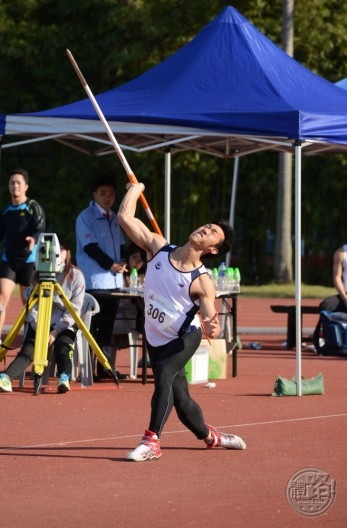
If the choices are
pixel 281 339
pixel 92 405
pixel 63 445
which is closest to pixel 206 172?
pixel 281 339

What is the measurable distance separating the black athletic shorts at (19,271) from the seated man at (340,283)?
3993 millimetres

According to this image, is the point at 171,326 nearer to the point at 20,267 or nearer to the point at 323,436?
the point at 323,436

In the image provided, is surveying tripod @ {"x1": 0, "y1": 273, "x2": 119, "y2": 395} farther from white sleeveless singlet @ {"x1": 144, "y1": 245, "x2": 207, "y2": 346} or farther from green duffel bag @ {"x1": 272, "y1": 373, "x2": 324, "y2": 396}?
white sleeveless singlet @ {"x1": 144, "y1": 245, "x2": 207, "y2": 346}

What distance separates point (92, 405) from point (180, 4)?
78.9 feet

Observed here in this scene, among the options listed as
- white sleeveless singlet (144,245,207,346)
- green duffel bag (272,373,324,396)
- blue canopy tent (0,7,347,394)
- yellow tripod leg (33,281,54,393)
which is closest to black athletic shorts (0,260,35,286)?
blue canopy tent (0,7,347,394)

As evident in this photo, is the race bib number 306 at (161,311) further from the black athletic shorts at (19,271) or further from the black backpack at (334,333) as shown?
the black backpack at (334,333)

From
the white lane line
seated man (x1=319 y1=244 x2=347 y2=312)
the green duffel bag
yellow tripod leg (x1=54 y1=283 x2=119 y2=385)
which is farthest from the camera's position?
seated man (x1=319 y1=244 x2=347 y2=312)

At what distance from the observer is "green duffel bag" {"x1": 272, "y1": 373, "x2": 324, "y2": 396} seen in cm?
1322

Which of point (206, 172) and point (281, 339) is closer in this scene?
point (281, 339)

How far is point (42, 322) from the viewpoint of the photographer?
42.3 feet

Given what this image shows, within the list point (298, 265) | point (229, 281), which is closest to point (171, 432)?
point (298, 265)

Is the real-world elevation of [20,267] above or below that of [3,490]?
above

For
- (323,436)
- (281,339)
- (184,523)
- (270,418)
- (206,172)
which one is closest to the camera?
(184,523)

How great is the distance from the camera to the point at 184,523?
24.5 ft
